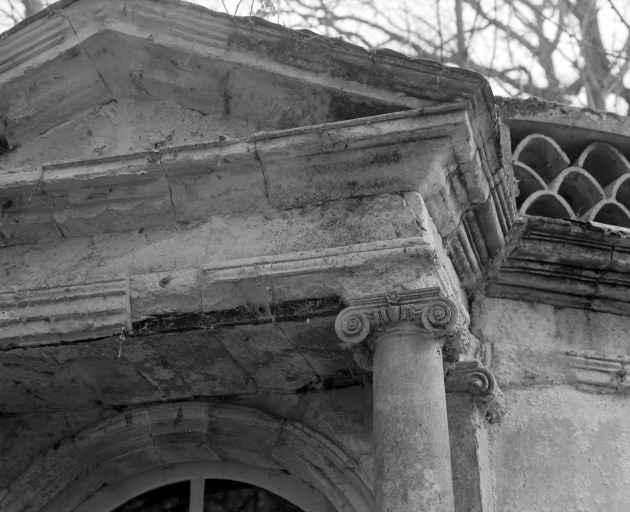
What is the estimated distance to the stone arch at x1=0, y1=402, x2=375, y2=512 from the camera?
4.61m

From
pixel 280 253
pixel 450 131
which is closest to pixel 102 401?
pixel 280 253

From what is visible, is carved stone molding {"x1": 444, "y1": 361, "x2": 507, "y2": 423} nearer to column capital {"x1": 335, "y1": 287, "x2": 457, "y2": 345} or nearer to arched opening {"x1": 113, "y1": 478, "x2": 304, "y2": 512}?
column capital {"x1": 335, "y1": 287, "x2": 457, "y2": 345}

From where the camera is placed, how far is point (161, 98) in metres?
4.65

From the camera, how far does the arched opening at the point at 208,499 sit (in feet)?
15.8

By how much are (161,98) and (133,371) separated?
1.33m

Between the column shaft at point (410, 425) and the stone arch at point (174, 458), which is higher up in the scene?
the stone arch at point (174, 458)

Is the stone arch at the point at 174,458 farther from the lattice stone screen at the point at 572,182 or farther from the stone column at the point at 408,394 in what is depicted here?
the lattice stone screen at the point at 572,182

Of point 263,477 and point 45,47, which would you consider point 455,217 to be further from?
point 45,47

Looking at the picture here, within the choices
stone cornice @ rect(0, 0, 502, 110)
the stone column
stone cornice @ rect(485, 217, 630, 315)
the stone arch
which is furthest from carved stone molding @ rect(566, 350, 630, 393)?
stone cornice @ rect(0, 0, 502, 110)

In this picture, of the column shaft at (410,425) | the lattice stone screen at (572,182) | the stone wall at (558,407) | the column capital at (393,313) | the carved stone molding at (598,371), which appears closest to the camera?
the column shaft at (410,425)

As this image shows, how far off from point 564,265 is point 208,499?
216cm

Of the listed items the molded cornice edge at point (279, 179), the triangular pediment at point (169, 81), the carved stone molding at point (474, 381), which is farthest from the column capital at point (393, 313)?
the triangular pediment at point (169, 81)

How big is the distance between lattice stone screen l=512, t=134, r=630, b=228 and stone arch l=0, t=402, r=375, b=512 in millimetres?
1703

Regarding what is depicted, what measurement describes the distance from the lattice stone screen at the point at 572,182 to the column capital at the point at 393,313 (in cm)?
131
